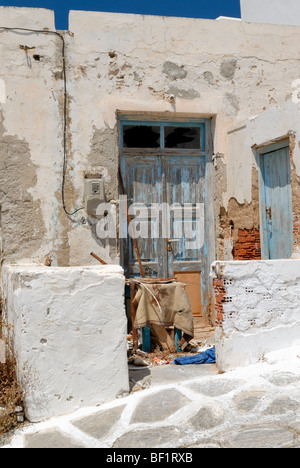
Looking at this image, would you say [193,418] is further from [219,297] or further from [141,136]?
[141,136]

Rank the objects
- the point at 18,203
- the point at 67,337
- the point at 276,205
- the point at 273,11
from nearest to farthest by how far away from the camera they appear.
Result: the point at 67,337 → the point at 18,203 → the point at 276,205 → the point at 273,11

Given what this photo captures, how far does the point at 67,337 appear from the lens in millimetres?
3879

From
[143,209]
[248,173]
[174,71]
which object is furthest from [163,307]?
[174,71]

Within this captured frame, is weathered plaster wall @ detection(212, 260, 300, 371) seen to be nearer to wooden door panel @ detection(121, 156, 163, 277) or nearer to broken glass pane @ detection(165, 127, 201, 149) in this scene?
wooden door panel @ detection(121, 156, 163, 277)

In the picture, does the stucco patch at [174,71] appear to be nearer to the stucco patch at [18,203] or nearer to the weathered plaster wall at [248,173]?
the weathered plaster wall at [248,173]

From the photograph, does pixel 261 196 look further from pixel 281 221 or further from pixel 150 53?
pixel 150 53

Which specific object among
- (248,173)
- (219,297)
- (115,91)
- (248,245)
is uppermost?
(115,91)

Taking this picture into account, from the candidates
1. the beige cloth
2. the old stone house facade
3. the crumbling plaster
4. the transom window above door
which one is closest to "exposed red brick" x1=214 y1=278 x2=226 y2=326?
the beige cloth

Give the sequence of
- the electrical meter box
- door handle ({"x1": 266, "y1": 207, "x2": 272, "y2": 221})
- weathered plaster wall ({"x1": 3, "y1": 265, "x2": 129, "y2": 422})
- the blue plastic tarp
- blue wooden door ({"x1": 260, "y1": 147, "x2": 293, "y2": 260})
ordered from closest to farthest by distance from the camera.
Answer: weathered plaster wall ({"x1": 3, "y1": 265, "x2": 129, "y2": 422}) < the blue plastic tarp < blue wooden door ({"x1": 260, "y1": 147, "x2": 293, "y2": 260}) < the electrical meter box < door handle ({"x1": 266, "y1": 207, "x2": 272, "y2": 221})

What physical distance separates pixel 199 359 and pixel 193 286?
1.98 metres

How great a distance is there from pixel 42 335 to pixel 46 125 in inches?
134

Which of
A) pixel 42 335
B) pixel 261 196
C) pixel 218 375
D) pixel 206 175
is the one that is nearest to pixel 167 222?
pixel 206 175

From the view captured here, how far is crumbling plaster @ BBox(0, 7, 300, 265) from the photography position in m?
6.26

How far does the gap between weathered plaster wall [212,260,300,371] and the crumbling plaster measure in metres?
1.66
